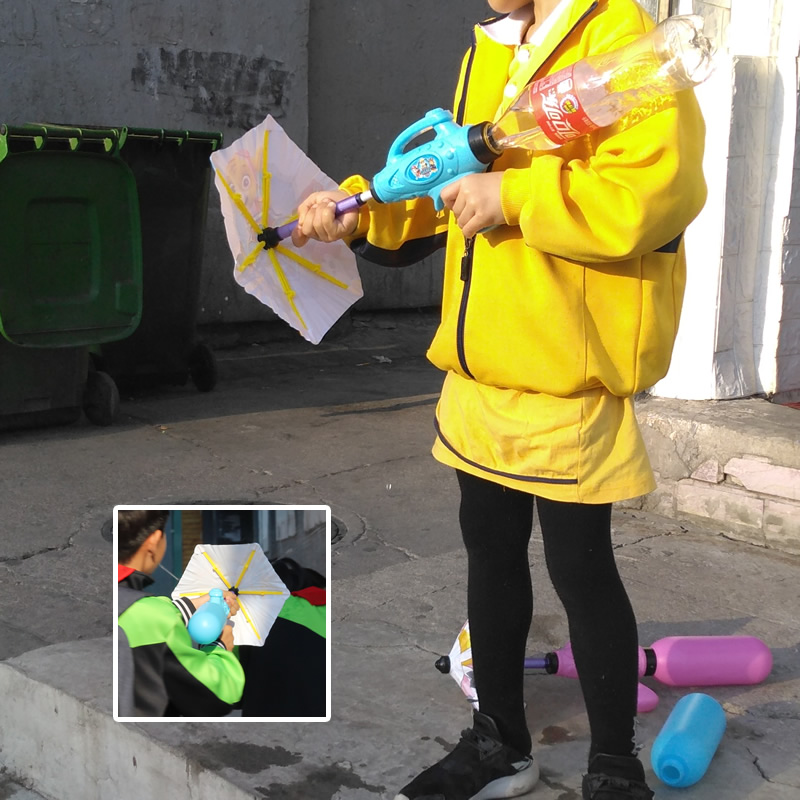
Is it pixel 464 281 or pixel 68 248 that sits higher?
pixel 464 281

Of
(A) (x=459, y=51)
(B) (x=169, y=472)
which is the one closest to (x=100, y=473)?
(B) (x=169, y=472)

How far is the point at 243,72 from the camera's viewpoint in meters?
7.82

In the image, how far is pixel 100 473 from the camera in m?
4.91

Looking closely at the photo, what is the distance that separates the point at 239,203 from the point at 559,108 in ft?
2.83

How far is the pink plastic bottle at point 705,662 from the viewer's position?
2.69m

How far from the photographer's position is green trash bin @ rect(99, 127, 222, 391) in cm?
597

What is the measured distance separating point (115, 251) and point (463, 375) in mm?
3724

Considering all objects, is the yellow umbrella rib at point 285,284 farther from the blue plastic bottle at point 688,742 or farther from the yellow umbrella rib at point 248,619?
the blue plastic bottle at point 688,742

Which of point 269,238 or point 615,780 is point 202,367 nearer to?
point 269,238

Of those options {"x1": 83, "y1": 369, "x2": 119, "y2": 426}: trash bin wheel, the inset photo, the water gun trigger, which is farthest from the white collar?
{"x1": 83, "y1": 369, "x2": 119, "y2": 426}: trash bin wheel

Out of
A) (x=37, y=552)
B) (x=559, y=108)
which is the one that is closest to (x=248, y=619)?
(x=559, y=108)

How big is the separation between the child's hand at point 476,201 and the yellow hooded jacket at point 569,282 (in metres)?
0.02

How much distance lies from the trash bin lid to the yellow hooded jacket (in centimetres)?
350

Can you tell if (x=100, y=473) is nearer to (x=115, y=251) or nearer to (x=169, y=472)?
(x=169, y=472)
